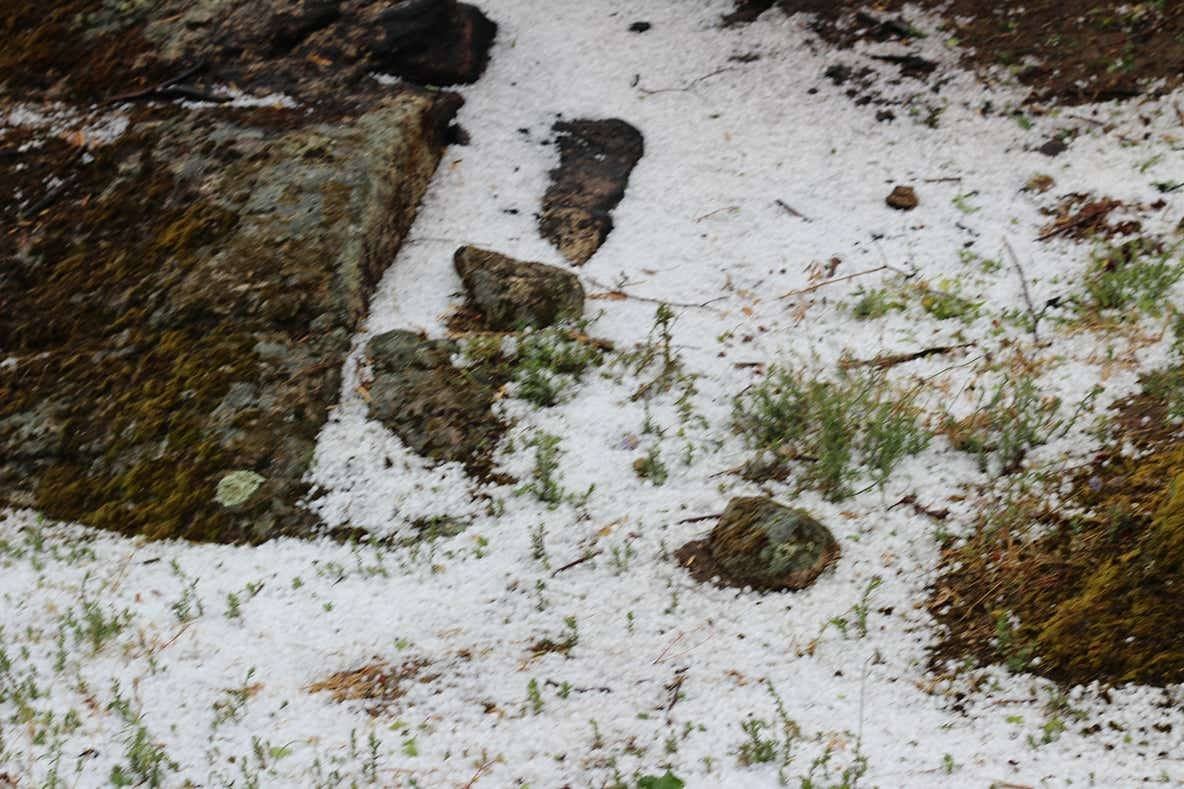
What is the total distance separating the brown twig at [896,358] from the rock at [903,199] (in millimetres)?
1356

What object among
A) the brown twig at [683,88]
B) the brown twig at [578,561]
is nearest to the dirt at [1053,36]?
the brown twig at [683,88]

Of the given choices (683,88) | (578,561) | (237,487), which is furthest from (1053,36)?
(237,487)

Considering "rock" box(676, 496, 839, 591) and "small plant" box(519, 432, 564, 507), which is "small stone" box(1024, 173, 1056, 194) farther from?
"small plant" box(519, 432, 564, 507)

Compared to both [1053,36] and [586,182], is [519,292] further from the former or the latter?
[1053,36]

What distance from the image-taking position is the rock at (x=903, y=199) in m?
6.23

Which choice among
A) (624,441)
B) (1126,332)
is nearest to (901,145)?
(1126,332)

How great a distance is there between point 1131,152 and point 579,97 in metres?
3.67

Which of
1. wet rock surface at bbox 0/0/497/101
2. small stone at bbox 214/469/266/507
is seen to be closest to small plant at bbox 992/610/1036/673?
small stone at bbox 214/469/266/507

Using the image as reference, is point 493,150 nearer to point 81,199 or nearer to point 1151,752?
point 81,199

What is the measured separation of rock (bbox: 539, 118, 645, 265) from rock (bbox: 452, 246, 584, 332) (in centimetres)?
50

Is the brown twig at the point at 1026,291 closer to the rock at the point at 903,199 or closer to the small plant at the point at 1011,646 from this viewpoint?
the rock at the point at 903,199

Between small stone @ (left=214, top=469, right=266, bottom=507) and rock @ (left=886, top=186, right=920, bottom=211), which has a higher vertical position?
rock @ (left=886, top=186, right=920, bottom=211)

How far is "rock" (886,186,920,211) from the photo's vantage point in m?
6.23

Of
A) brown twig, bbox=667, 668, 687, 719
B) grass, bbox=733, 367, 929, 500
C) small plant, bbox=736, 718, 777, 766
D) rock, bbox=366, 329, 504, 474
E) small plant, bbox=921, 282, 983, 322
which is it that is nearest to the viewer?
small plant, bbox=736, 718, 777, 766
